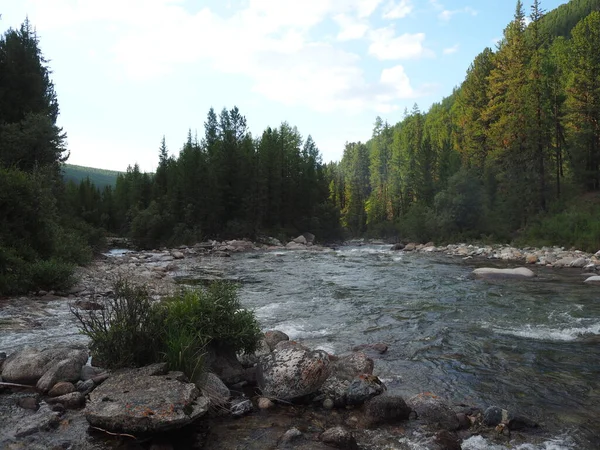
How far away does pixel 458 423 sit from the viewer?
537 cm

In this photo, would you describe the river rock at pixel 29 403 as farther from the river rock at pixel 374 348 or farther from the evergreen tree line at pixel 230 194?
the evergreen tree line at pixel 230 194

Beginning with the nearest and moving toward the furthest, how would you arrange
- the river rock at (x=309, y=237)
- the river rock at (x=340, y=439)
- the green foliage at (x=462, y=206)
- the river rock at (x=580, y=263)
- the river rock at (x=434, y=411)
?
the river rock at (x=340, y=439), the river rock at (x=434, y=411), the river rock at (x=580, y=263), the green foliage at (x=462, y=206), the river rock at (x=309, y=237)

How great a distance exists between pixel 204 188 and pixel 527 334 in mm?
42527

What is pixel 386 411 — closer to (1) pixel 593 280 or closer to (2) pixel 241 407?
(2) pixel 241 407

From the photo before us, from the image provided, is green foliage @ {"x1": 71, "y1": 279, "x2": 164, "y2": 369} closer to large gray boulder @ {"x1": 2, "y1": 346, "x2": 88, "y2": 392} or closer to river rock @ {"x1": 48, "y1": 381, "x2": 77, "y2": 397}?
river rock @ {"x1": 48, "y1": 381, "x2": 77, "y2": 397}

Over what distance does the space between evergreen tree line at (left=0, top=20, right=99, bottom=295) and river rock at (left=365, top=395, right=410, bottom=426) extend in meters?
11.7

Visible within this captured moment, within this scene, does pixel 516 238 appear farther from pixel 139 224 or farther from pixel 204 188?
pixel 139 224

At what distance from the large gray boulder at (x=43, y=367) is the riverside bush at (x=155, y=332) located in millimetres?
479

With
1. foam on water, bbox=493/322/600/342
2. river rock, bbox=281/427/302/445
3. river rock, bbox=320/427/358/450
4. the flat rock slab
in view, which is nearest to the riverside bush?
the flat rock slab

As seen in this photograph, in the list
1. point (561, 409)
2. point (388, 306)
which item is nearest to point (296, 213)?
point (388, 306)

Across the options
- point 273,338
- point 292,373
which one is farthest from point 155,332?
point 273,338

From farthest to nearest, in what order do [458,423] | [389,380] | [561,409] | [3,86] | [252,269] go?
[3,86]
[252,269]
[389,380]
[561,409]
[458,423]

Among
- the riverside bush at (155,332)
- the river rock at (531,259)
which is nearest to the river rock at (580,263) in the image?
the river rock at (531,259)

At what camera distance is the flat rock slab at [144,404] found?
438 centimetres
